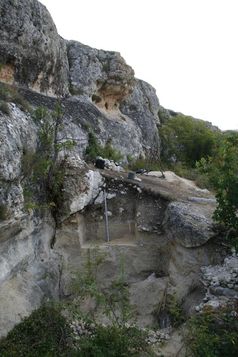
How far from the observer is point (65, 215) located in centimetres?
1154

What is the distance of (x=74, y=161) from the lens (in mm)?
12312

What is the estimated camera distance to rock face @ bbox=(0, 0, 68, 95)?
13539mm

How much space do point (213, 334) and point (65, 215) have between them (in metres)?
5.32

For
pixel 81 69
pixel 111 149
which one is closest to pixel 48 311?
pixel 111 149

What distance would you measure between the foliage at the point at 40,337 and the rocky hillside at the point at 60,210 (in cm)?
43

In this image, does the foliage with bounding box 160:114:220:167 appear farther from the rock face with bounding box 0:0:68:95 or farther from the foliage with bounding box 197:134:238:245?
the foliage with bounding box 197:134:238:245

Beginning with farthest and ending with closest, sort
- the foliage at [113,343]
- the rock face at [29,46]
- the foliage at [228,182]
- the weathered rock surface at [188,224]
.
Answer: the rock face at [29,46] < the weathered rock surface at [188,224] < the foliage at [228,182] < the foliage at [113,343]

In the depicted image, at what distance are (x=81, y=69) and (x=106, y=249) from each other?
35.7 feet

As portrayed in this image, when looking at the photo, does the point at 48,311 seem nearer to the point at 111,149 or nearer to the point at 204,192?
the point at 204,192

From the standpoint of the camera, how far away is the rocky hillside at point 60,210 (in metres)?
9.49

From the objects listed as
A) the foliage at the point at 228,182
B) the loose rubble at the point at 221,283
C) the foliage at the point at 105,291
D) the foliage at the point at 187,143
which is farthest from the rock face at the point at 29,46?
the foliage at the point at 187,143

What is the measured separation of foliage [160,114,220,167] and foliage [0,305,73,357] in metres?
18.4

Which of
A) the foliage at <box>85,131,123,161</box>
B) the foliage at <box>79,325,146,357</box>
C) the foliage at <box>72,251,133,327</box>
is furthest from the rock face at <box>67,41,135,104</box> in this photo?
the foliage at <box>79,325,146,357</box>

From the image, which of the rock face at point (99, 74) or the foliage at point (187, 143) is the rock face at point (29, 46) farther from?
A: the foliage at point (187, 143)
